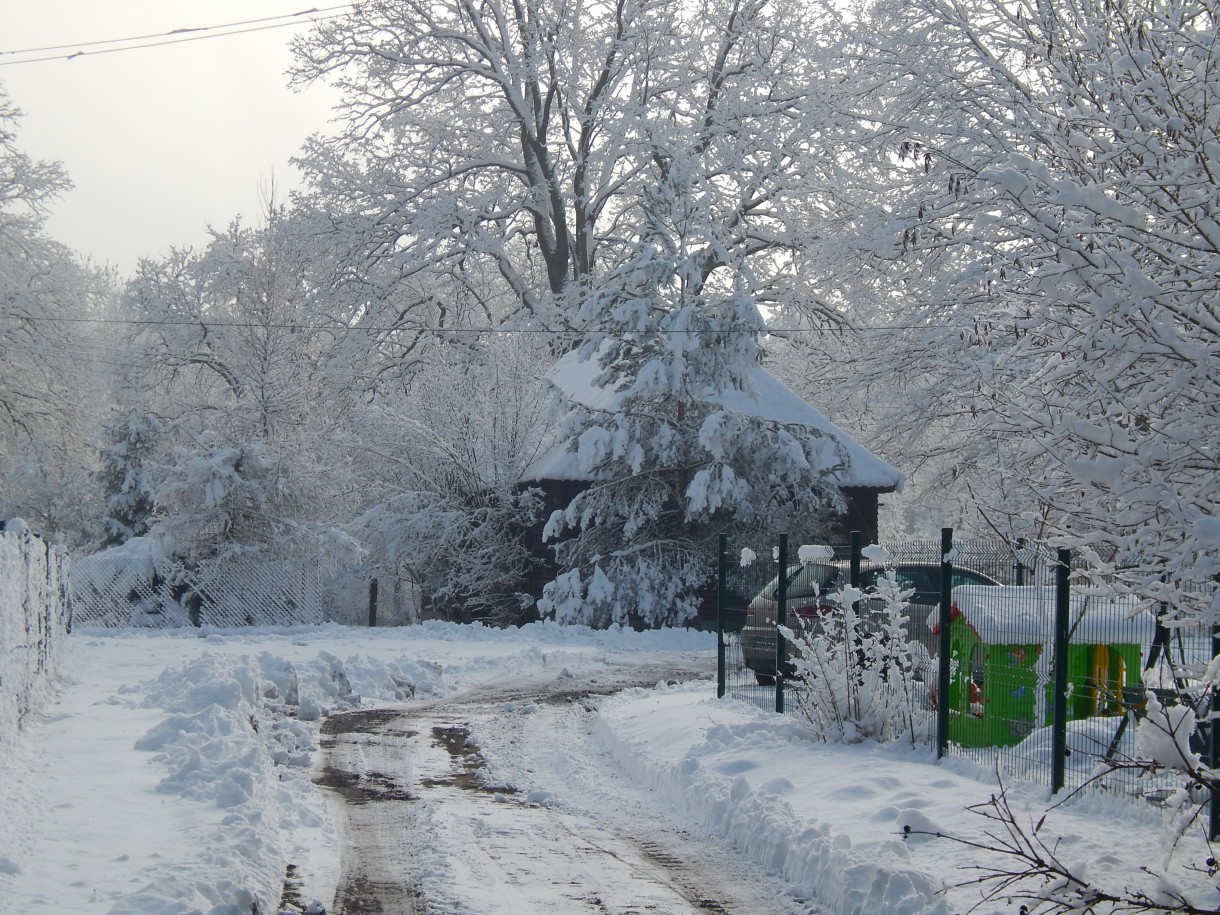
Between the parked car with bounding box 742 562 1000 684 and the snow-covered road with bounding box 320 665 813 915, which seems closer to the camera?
the snow-covered road with bounding box 320 665 813 915

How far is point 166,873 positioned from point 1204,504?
207 inches

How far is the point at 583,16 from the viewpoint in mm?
37188

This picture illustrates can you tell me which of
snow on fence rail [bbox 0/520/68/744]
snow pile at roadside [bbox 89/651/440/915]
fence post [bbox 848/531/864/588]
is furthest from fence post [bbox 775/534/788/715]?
snow on fence rail [bbox 0/520/68/744]

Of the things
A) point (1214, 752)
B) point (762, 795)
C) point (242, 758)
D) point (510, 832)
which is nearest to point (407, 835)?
point (510, 832)

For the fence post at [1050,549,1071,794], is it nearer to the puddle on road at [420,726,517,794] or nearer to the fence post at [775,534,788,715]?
the puddle on road at [420,726,517,794]

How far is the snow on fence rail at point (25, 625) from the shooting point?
33.4 ft

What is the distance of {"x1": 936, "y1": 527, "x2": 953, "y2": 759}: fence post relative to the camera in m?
10.6

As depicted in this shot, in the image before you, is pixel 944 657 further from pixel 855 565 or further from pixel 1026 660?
pixel 855 565

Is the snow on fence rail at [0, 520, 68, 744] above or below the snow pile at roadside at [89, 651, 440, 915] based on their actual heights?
above

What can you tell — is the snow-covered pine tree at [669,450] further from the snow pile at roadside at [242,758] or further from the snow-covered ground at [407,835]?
the snow-covered ground at [407,835]

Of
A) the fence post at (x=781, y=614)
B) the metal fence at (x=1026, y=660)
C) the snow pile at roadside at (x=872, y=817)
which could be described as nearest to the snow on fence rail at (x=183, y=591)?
the fence post at (x=781, y=614)

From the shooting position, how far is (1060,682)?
9055 mm

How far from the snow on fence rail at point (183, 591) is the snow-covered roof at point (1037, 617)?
19.8 meters

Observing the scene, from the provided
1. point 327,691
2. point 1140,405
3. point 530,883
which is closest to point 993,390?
point 1140,405
